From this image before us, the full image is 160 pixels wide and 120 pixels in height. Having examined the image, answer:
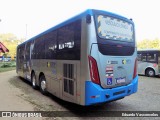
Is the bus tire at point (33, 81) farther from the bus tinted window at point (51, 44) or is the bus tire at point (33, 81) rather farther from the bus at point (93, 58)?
the bus at point (93, 58)

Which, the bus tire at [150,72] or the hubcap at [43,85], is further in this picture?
the bus tire at [150,72]

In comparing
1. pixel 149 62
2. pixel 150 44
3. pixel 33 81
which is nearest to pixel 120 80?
pixel 33 81

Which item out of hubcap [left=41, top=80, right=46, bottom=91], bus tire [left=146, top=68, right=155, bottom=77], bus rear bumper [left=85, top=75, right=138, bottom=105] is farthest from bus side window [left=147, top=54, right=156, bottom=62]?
bus rear bumper [left=85, top=75, right=138, bottom=105]

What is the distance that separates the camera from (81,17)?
5.82 metres

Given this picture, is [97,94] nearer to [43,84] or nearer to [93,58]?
[93,58]

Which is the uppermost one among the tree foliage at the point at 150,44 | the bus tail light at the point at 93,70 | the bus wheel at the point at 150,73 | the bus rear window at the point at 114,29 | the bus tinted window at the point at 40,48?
the tree foliage at the point at 150,44

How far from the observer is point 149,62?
18359mm

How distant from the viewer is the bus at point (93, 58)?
559cm

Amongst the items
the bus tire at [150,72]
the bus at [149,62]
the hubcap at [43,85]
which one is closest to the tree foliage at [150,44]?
the bus at [149,62]

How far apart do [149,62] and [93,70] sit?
14.1 meters

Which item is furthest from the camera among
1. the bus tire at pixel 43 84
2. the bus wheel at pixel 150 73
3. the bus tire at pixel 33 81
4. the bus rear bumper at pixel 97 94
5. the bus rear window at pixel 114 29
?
the bus wheel at pixel 150 73

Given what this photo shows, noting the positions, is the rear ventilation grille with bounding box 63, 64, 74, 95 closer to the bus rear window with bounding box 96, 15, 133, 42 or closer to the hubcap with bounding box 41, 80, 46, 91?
the bus rear window with bounding box 96, 15, 133, 42

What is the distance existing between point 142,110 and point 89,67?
100 inches

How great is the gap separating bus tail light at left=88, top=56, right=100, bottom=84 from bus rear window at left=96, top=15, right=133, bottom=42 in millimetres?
→ 776
